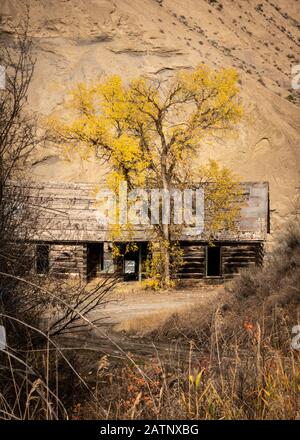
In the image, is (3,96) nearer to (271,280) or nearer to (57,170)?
(271,280)

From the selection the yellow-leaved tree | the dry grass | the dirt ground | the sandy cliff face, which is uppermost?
the sandy cliff face

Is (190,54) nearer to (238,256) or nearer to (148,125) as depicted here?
(238,256)

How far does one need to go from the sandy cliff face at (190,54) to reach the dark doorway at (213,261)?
17.2 metres

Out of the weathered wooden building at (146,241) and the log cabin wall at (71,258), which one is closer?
the weathered wooden building at (146,241)

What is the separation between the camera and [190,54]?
58250 millimetres

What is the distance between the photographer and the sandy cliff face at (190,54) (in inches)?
1919

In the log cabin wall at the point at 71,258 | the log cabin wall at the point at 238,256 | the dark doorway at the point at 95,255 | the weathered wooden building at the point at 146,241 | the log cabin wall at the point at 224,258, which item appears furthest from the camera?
the dark doorway at the point at 95,255

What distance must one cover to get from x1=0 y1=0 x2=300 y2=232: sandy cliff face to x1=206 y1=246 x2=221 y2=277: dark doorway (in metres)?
17.2

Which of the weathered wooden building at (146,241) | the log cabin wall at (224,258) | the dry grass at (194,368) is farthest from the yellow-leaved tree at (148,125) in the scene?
the dry grass at (194,368)

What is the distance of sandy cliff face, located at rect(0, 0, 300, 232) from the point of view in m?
48.8

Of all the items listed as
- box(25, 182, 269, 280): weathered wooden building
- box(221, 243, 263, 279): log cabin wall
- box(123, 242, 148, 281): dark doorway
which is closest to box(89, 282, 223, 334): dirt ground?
box(123, 242, 148, 281): dark doorway

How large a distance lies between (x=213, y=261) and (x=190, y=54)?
3393 cm

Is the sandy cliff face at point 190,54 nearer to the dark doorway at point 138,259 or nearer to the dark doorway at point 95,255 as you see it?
the dark doorway at point 138,259

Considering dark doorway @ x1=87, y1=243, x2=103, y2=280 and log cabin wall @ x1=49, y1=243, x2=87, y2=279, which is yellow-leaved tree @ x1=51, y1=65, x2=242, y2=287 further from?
dark doorway @ x1=87, y1=243, x2=103, y2=280
